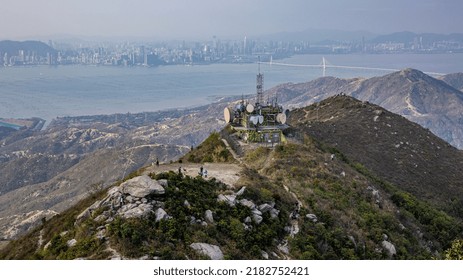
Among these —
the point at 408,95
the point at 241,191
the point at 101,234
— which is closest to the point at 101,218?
the point at 101,234

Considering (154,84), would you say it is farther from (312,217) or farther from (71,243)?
(71,243)

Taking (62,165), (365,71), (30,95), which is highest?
(365,71)

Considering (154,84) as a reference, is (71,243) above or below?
below

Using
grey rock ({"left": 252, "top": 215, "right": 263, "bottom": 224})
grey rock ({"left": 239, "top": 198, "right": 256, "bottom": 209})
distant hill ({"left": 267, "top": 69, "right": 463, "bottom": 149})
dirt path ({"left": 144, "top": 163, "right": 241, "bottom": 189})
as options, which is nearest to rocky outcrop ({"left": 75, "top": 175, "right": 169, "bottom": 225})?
grey rock ({"left": 239, "top": 198, "right": 256, "bottom": 209})

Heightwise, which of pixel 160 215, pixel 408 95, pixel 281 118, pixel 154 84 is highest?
pixel 281 118

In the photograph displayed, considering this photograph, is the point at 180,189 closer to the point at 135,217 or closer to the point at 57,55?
the point at 135,217

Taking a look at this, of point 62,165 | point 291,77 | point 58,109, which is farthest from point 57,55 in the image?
point 62,165

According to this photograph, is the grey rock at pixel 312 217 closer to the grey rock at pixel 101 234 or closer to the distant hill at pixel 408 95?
the grey rock at pixel 101 234
